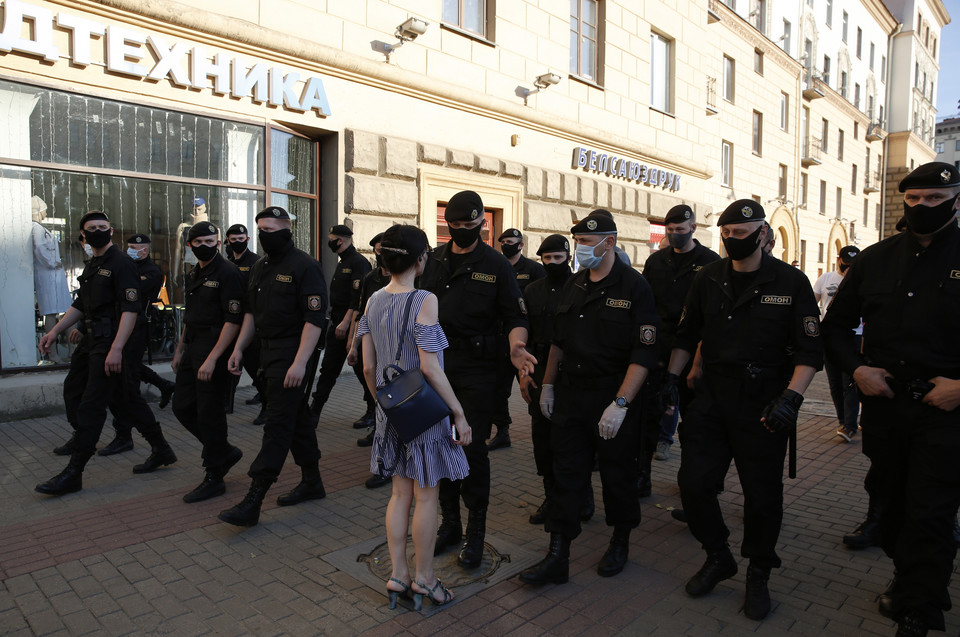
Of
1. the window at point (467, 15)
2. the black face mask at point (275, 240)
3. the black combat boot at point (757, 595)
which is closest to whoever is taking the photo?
the black combat boot at point (757, 595)

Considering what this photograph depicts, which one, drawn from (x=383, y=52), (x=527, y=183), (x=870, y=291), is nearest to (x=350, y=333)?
(x=870, y=291)

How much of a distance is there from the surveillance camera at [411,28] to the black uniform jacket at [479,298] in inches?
289

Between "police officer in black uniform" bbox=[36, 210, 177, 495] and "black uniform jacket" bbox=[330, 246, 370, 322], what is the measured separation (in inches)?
87.8

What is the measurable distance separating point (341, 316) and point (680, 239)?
12.8 feet

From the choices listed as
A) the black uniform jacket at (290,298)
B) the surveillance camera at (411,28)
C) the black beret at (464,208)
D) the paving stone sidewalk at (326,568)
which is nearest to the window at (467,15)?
the surveillance camera at (411,28)

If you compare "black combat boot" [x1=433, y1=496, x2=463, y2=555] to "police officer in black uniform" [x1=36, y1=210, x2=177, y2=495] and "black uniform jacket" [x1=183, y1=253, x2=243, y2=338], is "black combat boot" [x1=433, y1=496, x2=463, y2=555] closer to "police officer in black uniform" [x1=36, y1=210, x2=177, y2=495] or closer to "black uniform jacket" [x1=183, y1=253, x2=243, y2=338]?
"black uniform jacket" [x1=183, y1=253, x2=243, y2=338]

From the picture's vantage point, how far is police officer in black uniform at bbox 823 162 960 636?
9.62 ft

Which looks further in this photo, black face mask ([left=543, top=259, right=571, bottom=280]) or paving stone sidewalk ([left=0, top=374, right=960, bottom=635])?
black face mask ([left=543, top=259, right=571, bottom=280])

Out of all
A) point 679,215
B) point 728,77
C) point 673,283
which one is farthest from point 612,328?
point 728,77

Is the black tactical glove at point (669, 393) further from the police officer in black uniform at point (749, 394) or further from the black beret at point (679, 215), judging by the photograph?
the black beret at point (679, 215)

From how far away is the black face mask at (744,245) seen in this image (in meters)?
3.49

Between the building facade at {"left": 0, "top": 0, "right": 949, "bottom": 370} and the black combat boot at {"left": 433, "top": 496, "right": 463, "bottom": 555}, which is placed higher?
the building facade at {"left": 0, "top": 0, "right": 949, "bottom": 370}

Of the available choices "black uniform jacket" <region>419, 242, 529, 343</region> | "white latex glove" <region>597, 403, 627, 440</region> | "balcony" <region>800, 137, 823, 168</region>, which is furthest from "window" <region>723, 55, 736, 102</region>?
"white latex glove" <region>597, 403, 627, 440</region>

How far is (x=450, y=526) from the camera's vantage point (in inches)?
161
